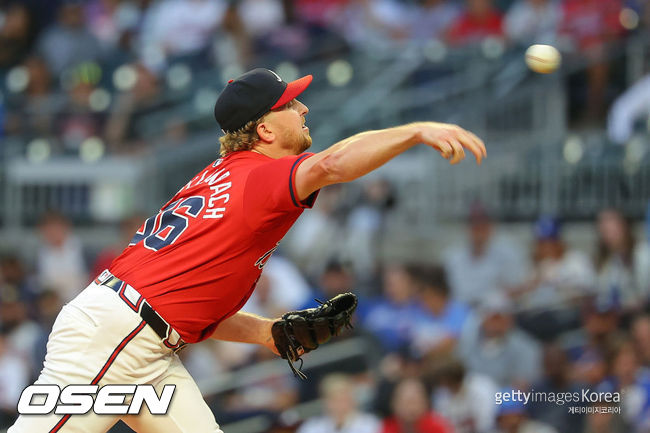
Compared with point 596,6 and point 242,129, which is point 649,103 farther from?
point 242,129

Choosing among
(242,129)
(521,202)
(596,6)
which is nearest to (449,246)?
(521,202)

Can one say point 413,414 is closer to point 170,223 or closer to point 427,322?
point 427,322

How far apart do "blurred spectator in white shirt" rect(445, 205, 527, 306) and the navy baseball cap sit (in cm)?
478

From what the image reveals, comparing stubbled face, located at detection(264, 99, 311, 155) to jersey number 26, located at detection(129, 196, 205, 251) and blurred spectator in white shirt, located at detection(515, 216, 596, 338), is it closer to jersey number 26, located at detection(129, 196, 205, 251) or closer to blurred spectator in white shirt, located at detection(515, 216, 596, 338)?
jersey number 26, located at detection(129, 196, 205, 251)

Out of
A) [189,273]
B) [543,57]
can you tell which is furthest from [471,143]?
[543,57]

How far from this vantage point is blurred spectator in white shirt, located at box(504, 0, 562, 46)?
33.0 ft

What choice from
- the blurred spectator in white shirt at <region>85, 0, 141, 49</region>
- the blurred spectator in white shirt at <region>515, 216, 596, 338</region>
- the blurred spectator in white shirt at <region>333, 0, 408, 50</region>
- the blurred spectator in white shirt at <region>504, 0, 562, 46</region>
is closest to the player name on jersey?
the blurred spectator in white shirt at <region>515, 216, 596, 338</region>

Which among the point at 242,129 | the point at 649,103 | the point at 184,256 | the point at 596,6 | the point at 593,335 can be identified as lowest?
the point at 593,335

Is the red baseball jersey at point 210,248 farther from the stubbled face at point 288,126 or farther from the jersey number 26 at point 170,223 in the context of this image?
the stubbled face at point 288,126

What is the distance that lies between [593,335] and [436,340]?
1261mm

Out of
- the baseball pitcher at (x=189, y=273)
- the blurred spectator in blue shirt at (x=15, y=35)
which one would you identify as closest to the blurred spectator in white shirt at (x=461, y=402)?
the baseball pitcher at (x=189, y=273)

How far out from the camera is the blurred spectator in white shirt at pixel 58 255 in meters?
9.34

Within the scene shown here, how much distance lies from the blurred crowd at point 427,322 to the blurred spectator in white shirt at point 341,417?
0.4 inches

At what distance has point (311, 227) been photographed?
9.48m
